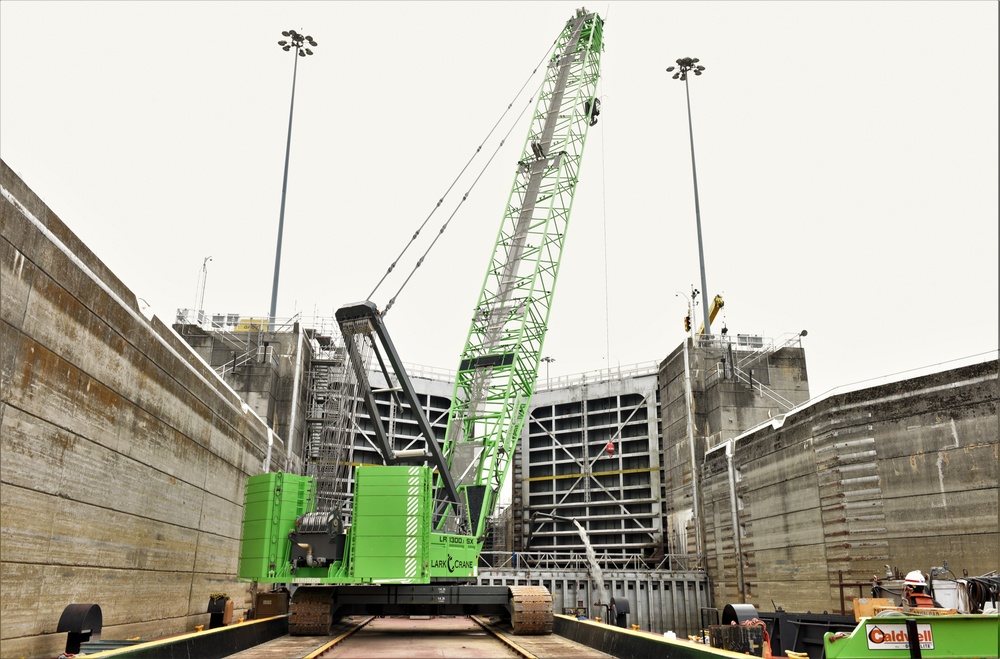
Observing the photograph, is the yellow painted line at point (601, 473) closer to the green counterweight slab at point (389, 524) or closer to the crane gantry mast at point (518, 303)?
the crane gantry mast at point (518, 303)

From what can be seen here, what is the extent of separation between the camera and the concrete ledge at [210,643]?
9359mm

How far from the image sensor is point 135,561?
1494 centimetres

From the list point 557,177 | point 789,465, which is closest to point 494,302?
point 557,177

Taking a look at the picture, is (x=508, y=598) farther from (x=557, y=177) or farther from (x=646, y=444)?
(x=646, y=444)

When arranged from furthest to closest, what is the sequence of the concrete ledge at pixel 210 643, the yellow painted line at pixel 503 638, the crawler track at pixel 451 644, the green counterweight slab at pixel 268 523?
the green counterweight slab at pixel 268 523 → the crawler track at pixel 451 644 → the yellow painted line at pixel 503 638 → the concrete ledge at pixel 210 643

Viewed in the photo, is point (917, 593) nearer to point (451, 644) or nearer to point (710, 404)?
point (451, 644)

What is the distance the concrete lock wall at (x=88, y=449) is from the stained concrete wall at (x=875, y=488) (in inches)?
809

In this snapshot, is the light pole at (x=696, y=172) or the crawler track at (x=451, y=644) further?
the light pole at (x=696, y=172)

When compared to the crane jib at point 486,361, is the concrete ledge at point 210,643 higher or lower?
lower

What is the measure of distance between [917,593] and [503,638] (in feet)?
29.1

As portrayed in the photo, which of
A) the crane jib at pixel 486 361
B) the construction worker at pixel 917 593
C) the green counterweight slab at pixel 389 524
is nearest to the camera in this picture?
the construction worker at pixel 917 593

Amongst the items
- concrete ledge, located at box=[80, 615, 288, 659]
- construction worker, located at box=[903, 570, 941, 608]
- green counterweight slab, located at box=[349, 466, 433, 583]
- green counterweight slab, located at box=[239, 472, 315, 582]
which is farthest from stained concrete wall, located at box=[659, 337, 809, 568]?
construction worker, located at box=[903, 570, 941, 608]

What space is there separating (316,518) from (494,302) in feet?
51.6

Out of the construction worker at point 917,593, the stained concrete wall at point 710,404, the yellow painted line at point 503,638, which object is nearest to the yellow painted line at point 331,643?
the yellow painted line at point 503,638
